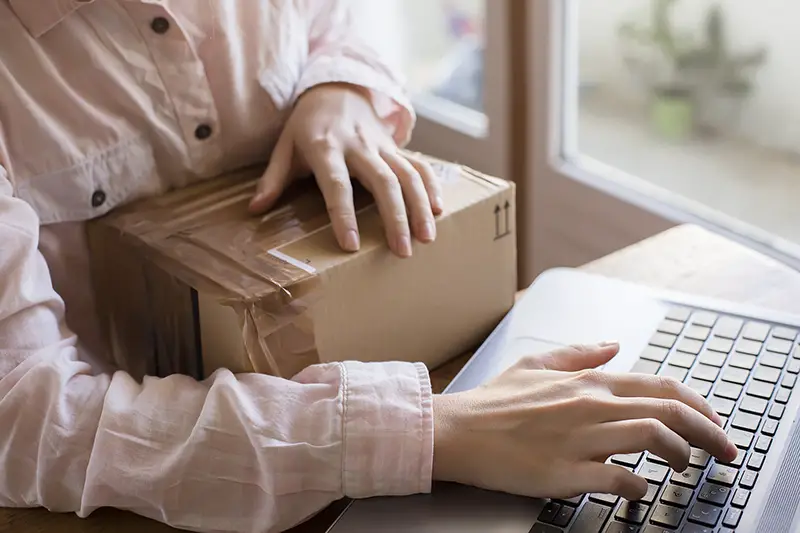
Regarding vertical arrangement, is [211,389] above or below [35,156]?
below

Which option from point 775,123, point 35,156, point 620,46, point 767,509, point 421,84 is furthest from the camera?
point 421,84

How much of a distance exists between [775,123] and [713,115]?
10 cm

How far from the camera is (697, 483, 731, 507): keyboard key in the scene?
0.60 meters

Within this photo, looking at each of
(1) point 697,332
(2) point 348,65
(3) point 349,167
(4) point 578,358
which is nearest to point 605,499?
(4) point 578,358

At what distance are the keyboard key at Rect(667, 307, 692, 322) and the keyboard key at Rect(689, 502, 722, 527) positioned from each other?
0.23m

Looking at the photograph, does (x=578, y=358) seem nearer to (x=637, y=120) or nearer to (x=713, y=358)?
(x=713, y=358)

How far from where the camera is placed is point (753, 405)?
0.69m

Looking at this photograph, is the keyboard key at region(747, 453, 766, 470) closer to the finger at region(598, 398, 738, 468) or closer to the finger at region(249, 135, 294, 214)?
the finger at region(598, 398, 738, 468)

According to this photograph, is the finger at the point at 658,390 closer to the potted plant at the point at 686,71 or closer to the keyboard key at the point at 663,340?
the keyboard key at the point at 663,340

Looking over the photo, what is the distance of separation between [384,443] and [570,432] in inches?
4.7

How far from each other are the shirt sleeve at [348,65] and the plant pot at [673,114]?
53 cm

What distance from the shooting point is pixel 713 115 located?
1288 millimetres

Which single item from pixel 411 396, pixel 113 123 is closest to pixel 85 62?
pixel 113 123

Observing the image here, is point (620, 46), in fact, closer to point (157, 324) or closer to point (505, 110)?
point (505, 110)
